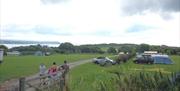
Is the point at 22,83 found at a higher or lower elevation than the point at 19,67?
higher

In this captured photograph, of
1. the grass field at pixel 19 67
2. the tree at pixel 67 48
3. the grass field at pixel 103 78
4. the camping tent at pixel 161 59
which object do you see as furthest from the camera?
the tree at pixel 67 48

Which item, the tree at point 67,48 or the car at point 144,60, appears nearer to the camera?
the car at point 144,60

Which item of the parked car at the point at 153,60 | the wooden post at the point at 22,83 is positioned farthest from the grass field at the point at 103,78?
the parked car at the point at 153,60

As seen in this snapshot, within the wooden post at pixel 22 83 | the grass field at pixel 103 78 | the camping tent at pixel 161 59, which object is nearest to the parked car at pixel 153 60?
the camping tent at pixel 161 59

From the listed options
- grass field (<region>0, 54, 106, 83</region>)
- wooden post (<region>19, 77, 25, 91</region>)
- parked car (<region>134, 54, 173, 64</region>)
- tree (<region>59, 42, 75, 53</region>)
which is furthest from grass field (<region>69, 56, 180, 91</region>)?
tree (<region>59, 42, 75, 53</region>)

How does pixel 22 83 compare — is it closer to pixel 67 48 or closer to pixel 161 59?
pixel 161 59

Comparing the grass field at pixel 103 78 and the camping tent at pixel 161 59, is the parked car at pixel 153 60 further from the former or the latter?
the grass field at pixel 103 78

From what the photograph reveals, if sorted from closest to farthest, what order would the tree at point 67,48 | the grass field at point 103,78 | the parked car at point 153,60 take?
the grass field at point 103,78 → the parked car at point 153,60 → the tree at point 67,48

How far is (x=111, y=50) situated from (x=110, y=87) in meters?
120

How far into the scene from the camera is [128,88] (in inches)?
428

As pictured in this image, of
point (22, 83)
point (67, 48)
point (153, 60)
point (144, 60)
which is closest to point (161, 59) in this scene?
point (153, 60)

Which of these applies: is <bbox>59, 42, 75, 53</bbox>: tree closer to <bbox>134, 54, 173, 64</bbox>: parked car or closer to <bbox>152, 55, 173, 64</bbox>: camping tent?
<bbox>152, 55, 173, 64</bbox>: camping tent

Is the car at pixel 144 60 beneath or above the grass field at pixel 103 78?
beneath

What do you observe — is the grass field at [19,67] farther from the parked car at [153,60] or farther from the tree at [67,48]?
the tree at [67,48]
